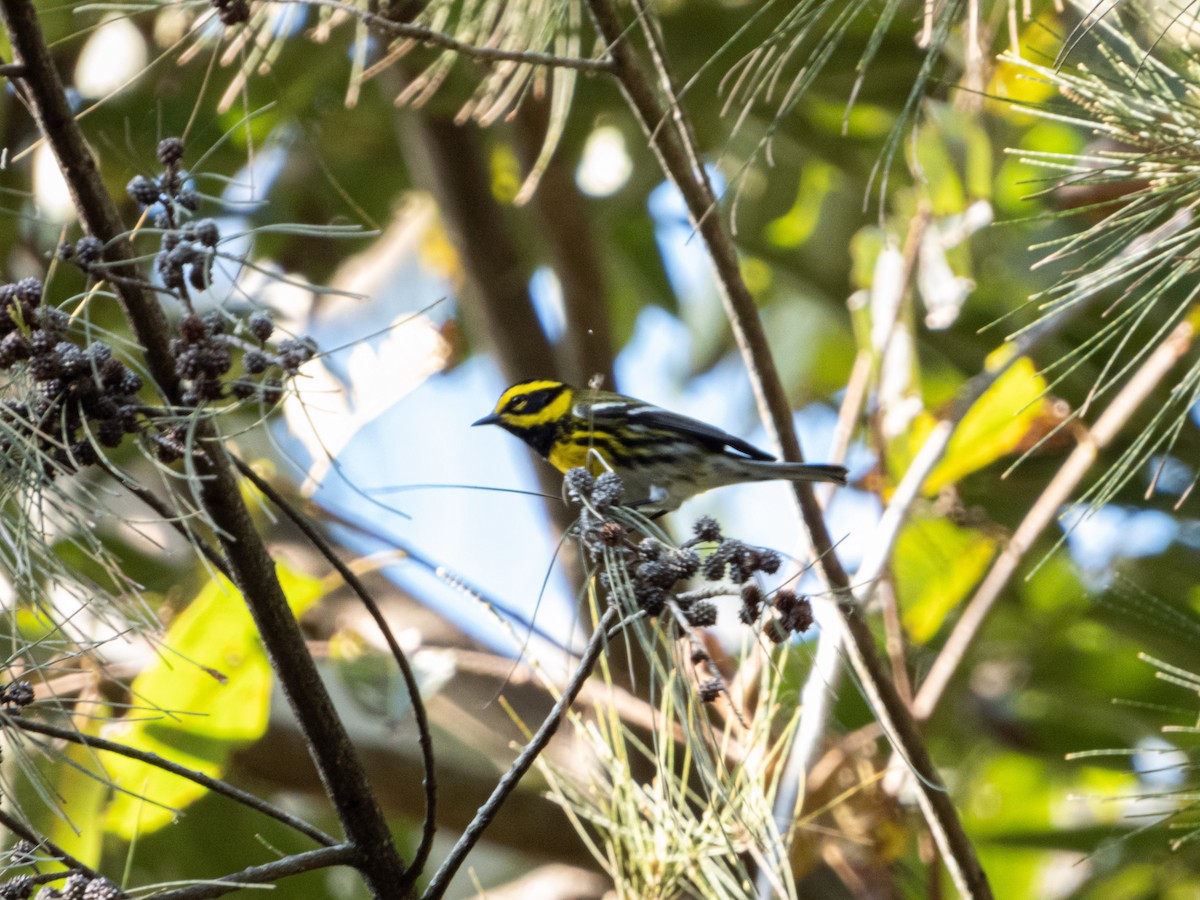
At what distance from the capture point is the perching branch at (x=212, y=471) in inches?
55.0

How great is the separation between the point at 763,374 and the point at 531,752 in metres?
1.06

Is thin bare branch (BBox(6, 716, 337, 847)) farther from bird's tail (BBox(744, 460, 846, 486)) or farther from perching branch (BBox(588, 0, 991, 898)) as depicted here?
bird's tail (BBox(744, 460, 846, 486))

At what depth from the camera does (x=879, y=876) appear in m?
3.32

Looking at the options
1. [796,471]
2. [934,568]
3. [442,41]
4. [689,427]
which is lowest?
[934,568]

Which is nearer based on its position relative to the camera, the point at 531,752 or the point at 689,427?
the point at 531,752

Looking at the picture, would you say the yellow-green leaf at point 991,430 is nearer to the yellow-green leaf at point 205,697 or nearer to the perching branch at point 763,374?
the perching branch at point 763,374

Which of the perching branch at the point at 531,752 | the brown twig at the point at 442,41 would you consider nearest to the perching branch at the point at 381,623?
the perching branch at the point at 531,752

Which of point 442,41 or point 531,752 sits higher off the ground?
point 442,41

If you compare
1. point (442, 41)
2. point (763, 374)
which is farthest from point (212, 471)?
point (763, 374)

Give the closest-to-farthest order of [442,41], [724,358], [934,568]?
[442,41]
[934,568]
[724,358]

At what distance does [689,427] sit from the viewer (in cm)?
308

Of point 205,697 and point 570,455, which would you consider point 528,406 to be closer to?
point 570,455

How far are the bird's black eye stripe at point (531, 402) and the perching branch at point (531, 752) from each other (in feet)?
6.65

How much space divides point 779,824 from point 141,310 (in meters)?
1.45
